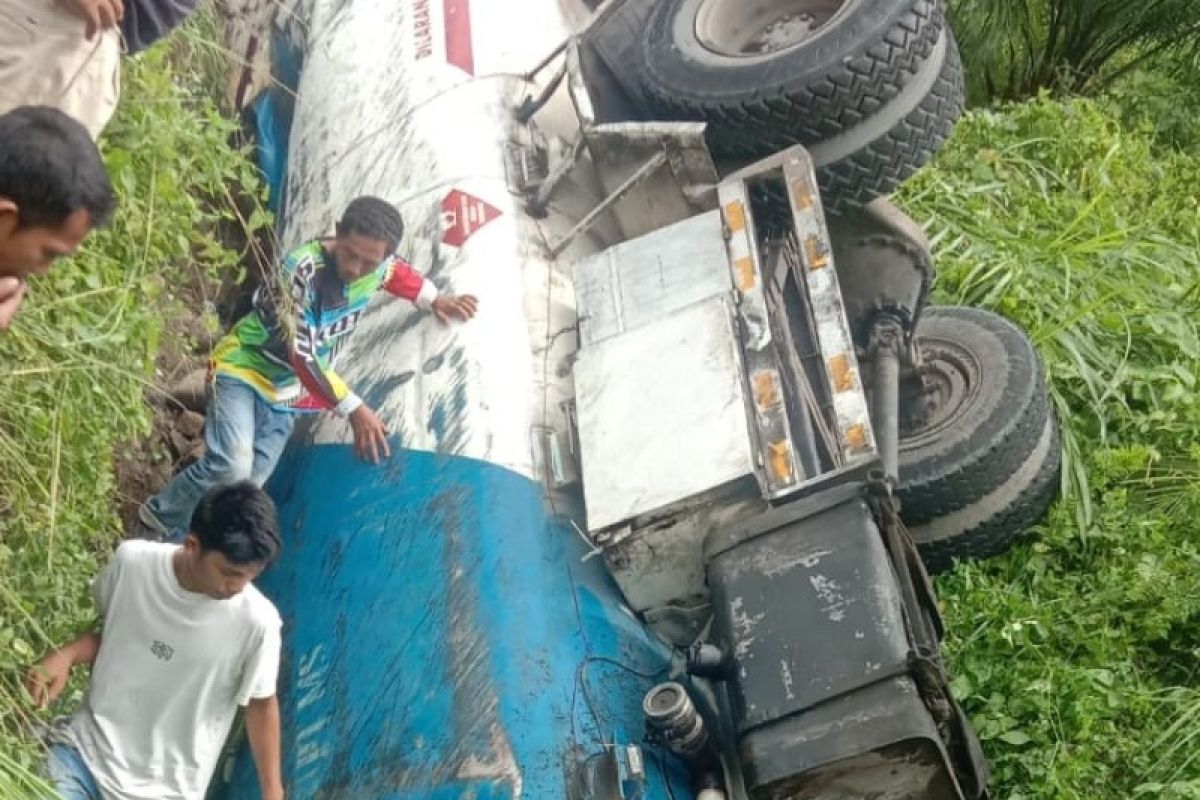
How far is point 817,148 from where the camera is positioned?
4453 mm

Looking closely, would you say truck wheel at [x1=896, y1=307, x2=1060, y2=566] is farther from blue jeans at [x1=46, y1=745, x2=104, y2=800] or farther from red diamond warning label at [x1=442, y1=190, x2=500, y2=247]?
blue jeans at [x1=46, y1=745, x2=104, y2=800]

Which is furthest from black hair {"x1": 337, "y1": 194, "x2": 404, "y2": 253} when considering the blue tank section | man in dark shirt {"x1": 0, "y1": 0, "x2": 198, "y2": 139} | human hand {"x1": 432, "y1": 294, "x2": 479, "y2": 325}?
man in dark shirt {"x1": 0, "y1": 0, "x2": 198, "y2": 139}

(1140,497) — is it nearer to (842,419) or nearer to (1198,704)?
(1198,704)

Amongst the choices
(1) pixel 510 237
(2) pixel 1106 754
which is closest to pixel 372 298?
(1) pixel 510 237

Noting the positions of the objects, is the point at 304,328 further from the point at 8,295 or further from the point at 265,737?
the point at 8,295

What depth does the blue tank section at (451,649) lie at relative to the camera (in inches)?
138

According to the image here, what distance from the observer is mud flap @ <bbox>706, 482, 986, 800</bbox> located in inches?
129

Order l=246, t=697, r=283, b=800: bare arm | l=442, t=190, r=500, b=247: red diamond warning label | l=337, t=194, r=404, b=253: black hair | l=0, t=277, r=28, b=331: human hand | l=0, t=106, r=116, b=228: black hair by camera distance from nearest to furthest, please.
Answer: l=0, t=106, r=116, b=228: black hair < l=0, t=277, r=28, b=331: human hand < l=246, t=697, r=283, b=800: bare arm < l=337, t=194, r=404, b=253: black hair < l=442, t=190, r=500, b=247: red diamond warning label

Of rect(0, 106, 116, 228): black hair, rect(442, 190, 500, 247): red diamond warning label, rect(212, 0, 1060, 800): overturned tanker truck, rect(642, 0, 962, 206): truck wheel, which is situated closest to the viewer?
rect(0, 106, 116, 228): black hair

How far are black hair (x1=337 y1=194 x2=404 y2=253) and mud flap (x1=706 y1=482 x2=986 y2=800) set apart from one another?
4.15 feet

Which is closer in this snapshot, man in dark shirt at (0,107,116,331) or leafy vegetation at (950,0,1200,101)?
man in dark shirt at (0,107,116,331)

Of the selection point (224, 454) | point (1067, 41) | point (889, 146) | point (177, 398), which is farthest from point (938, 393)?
point (1067, 41)

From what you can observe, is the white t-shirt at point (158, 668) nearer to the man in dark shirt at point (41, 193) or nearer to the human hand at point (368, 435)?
the man in dark shirt at point (41, 193)

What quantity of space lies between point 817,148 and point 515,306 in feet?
3.17
